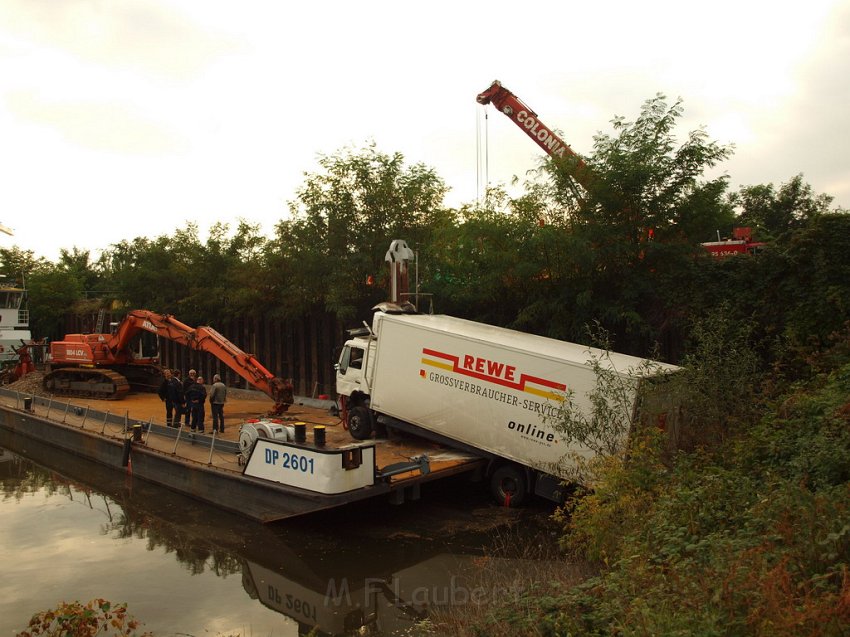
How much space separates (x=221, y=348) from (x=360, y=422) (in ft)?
18.7

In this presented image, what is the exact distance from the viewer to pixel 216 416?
1562 cm

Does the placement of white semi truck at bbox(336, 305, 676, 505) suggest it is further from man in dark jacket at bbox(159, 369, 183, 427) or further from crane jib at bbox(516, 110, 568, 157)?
crane jib at bbox(516, 110, 568, 157)

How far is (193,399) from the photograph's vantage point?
49.8 ft

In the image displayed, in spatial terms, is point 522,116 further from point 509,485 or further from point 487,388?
point 509,485

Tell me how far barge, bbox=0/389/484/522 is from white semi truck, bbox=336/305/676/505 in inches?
30.2

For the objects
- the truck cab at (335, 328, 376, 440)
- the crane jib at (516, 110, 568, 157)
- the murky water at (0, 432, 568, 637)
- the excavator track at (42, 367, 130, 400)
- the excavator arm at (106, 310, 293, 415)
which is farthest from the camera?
the excavator track at (42, 367, 130, 400)

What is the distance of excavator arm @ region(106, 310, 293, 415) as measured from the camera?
55.4 feet

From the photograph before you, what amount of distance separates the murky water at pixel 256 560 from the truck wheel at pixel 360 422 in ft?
7.10

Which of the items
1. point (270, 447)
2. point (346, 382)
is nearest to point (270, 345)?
point (346, 382)

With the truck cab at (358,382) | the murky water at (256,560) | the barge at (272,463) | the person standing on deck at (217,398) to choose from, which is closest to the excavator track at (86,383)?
the barge at (272,463)

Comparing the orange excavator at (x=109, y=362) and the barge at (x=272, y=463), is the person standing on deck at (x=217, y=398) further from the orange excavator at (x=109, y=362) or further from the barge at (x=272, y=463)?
the orange excavator at (x=109, y=362)

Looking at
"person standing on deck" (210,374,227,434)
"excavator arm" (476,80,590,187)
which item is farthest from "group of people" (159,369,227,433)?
"excavator arm" (476,80,590,187)

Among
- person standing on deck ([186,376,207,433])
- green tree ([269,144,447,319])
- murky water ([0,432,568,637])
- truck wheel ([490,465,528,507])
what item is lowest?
murky water ([0,432,568,637])

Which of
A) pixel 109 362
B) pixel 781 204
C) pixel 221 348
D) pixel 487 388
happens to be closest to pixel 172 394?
pixel 221 348
